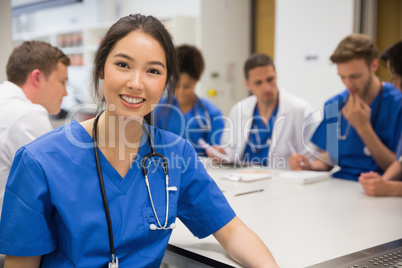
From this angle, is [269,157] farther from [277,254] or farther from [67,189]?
[67,189]

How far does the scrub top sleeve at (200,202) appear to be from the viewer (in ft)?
4.40

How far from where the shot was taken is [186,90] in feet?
9.77

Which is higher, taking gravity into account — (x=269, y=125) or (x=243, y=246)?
(x=269, y=125)

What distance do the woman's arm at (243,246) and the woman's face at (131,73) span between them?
45 cm

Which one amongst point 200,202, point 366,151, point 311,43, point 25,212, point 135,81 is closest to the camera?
point 25,212

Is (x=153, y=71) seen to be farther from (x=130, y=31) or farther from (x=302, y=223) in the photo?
(x=302, y=223)

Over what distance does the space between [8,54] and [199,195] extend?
135 centimetres

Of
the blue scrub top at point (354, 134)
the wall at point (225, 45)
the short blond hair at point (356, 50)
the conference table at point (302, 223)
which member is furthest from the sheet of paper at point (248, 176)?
the wall at point (225, 45)

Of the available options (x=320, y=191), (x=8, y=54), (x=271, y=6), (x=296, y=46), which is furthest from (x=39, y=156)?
(x=271, y=6)

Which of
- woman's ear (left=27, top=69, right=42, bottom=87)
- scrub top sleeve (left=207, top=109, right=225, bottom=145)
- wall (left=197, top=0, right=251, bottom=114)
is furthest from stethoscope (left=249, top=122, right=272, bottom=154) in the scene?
wall (left=197, top=0, right=251, bottom=114)

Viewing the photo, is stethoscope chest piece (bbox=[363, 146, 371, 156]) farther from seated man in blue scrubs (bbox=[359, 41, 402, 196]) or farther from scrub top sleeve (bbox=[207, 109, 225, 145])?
scrub top sleeve (bbox=[207, 109, 225, 145])

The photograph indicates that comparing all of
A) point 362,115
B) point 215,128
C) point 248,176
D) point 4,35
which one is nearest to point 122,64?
point 4,35

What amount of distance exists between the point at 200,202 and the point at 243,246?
189 millimetres

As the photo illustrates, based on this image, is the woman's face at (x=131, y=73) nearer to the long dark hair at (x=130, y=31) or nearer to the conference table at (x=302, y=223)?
the long dark hair at (x=130, y=31)
